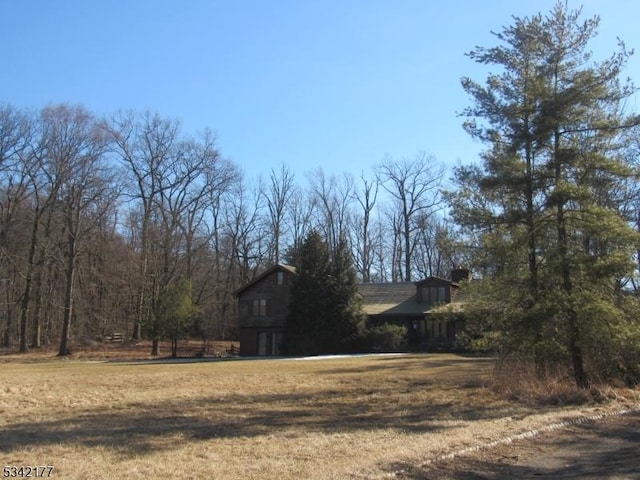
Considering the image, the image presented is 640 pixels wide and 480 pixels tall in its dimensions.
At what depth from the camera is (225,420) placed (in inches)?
508

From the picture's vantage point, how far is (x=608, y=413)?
45.6ft

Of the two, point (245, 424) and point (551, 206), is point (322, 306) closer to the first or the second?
point (551, 206)

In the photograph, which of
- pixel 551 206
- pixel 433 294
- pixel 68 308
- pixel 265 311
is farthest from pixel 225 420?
pixel 68 308

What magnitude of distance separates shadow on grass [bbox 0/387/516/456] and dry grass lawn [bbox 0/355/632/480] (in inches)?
0.9

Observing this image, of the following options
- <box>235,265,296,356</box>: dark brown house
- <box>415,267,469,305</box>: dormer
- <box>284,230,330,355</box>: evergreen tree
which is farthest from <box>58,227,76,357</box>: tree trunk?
<box>415,267,469,305</box>: dormer

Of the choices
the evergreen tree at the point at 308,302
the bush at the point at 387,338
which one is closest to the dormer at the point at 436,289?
the bush at the point at 387,338

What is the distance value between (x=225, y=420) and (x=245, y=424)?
66 cm

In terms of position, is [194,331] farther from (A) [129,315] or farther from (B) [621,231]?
(B) [621,231]

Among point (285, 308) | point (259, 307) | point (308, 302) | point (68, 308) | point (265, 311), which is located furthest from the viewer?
point (259, 307)

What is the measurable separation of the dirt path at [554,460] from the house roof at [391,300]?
36.7 m

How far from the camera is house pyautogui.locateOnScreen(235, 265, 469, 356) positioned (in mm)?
48312

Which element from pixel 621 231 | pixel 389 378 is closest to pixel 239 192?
pixel 389 378

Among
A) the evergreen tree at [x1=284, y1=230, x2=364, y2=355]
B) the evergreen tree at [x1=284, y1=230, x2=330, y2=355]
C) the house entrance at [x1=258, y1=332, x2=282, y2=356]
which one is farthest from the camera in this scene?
the house entrance at [x1=258, y1=332, x2=282, y2=356]

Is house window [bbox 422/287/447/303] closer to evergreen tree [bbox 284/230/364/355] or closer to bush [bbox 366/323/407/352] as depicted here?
bush [bbox 366/323/407/352]
